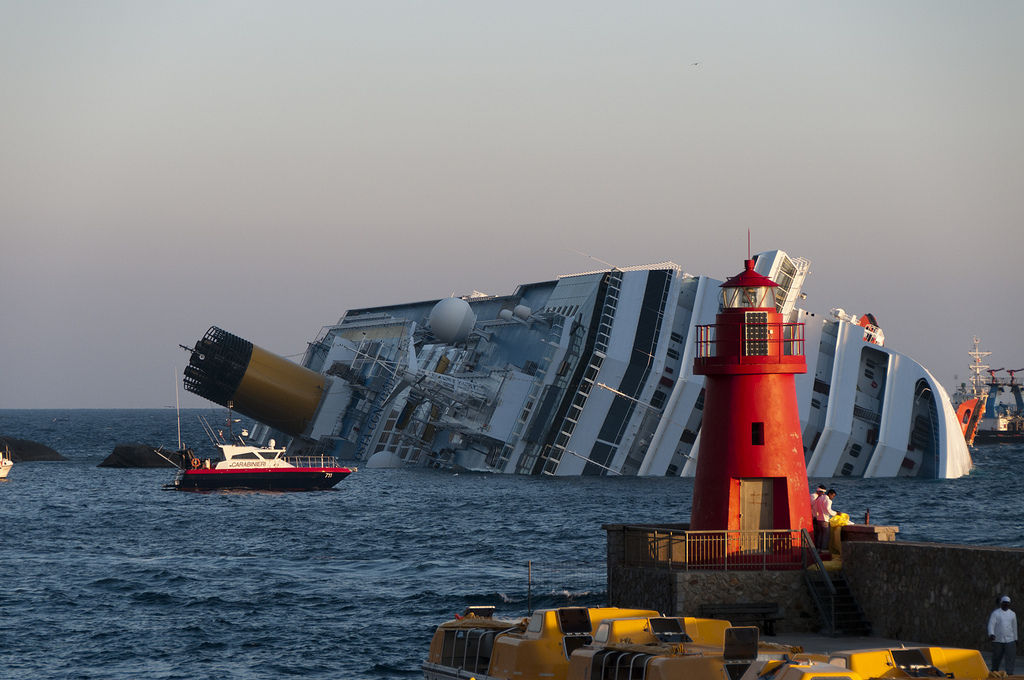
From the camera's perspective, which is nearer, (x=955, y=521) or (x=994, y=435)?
(x=955, y=521)

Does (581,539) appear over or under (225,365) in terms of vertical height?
under

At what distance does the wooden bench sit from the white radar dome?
65770 millimetres

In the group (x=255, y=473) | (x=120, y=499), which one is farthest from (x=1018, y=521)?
(x=120, y=499)

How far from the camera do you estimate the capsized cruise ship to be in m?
71.9

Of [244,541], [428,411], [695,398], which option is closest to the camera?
[244,541]

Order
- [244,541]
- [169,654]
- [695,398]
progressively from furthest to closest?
[695,398] < [244,541] < [169,654]

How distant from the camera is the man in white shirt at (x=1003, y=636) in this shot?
19672 mm

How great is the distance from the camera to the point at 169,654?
110 ft

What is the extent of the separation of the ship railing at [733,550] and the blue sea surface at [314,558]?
4.49 metres

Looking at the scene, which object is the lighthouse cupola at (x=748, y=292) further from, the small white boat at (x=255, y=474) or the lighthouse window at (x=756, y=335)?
the small white boat at (x=255, y=474)

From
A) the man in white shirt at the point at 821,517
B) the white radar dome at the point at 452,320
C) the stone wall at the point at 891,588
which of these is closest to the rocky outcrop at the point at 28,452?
the white radar dome at the point at 452,320

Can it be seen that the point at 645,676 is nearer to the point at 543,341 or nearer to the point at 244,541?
the point at 244,541

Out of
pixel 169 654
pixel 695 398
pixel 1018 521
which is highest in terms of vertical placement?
→ pixel 695 398

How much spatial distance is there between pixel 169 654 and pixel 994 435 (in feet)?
494
